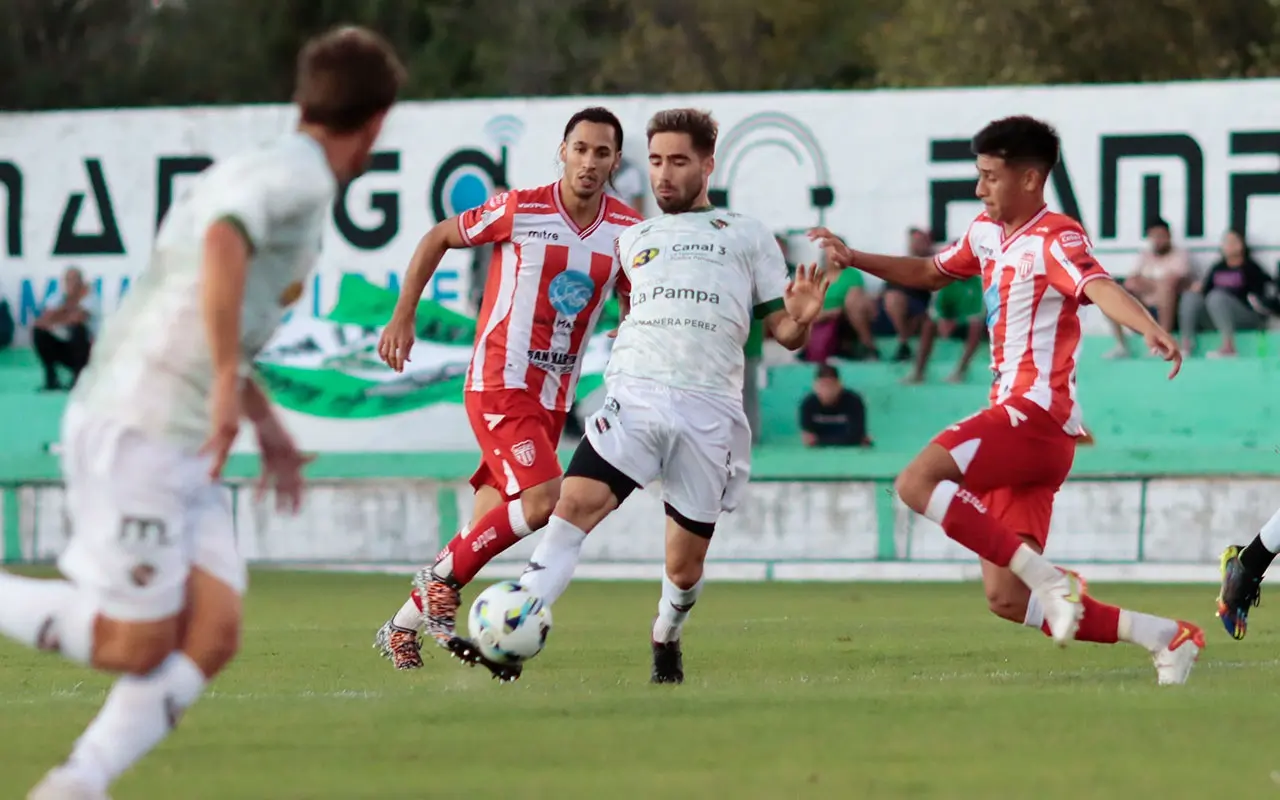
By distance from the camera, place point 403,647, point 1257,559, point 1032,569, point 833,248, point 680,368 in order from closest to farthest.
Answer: point 1032,569
point 680,368
point 833,248
point 403,647
point 1257,559

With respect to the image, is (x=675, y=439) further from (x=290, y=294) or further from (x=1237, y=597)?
(x=1237, y=597)

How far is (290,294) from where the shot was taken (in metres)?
5.64

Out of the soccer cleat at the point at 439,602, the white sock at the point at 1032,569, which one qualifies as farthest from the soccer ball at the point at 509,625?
the white sock at the point at 1032,569

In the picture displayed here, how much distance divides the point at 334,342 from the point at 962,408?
265 inches

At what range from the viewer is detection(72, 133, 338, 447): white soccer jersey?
5.25 meters

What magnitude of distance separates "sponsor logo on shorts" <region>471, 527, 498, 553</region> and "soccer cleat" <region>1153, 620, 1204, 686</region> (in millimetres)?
2947

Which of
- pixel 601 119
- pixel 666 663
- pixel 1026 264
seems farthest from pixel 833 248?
pixel 666 663

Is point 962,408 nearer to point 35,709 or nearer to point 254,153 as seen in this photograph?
point 35,709

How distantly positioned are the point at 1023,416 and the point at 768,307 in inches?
43.5

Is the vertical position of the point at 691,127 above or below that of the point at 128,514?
above

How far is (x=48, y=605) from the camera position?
17.6ft

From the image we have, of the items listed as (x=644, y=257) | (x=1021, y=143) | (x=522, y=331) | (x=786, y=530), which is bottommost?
(x=786, y=530)

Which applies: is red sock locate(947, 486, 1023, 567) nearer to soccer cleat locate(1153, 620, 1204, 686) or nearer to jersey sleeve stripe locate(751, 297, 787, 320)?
soccer cleat locate(1153, 620, 1204, 686)

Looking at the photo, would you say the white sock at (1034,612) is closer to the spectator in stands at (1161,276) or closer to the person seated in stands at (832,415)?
the person seated in stands at (832,415)
